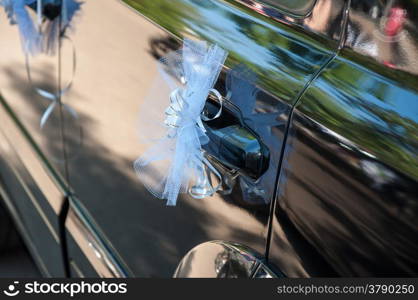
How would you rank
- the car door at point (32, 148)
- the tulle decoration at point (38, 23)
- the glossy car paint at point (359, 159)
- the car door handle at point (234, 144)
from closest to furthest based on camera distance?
the glossy car paint at point (359, 159)
the car door handle at point (234, 144)
the tulle decoration at point (38, 23)
the car door at point (32, 148)

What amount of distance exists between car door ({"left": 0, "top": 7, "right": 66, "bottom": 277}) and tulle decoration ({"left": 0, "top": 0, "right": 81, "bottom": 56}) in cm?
2

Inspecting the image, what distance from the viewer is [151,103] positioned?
1271mm

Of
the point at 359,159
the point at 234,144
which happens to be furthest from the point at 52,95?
the point at 359,159

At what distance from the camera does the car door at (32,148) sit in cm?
173

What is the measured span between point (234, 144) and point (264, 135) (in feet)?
0.22

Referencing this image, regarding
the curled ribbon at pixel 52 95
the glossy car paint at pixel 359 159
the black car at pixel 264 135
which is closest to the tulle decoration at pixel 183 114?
the black car at pixel 264 135

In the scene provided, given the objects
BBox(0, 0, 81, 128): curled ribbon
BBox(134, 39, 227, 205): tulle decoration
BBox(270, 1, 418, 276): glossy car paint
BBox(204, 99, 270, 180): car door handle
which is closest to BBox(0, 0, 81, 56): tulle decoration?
BBox(0, 0, 81, 128): curled ribbon

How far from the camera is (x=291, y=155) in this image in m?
1.02

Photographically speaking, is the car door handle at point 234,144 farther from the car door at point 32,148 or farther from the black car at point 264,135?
the car door at point 32,148

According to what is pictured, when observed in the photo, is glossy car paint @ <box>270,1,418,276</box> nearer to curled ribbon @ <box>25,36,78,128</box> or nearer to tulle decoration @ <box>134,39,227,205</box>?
tulle decoration @ <box>134,39,227,205</box>

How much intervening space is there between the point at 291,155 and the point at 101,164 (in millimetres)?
679

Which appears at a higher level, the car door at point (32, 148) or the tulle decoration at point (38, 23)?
the tulle decoration at point (38, 23)

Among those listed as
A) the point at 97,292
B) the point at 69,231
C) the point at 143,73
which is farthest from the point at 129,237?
the point at 143,73

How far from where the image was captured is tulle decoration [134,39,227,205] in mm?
1166
